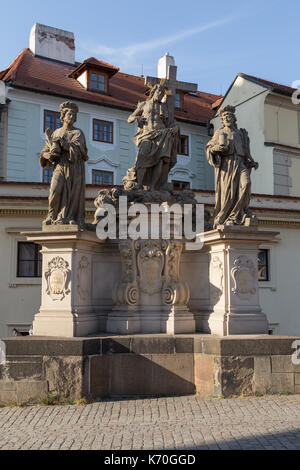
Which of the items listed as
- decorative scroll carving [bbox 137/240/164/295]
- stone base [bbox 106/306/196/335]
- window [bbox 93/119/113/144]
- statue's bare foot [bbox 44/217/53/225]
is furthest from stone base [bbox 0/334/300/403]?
window [bbox 93/119/113/144]

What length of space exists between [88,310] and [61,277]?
2.42 ft

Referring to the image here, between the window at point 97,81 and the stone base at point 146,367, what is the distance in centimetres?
1931

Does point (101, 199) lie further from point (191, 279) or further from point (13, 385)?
point (13, 385)

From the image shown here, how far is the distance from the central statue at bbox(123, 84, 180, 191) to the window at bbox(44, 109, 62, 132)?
14.1 metres

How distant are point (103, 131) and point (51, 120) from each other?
267cm


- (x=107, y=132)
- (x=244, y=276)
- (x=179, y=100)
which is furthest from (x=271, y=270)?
(x=179, y=100)

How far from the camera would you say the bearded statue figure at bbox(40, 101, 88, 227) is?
7.41 meters

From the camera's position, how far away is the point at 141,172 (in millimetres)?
8609

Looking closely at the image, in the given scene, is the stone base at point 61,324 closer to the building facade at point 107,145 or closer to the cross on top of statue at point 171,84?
the cross on top of statue at point 171,84

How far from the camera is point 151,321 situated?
7.58 metres

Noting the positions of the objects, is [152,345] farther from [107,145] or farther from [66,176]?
[107,145]

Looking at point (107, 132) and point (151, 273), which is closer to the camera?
point (151, 273)

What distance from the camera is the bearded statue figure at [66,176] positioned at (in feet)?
24.3

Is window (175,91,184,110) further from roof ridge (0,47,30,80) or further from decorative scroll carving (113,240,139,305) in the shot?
decorative scroll carving (113,240,139,305)
